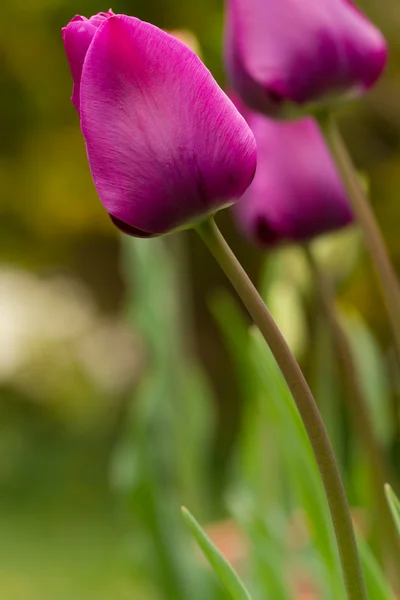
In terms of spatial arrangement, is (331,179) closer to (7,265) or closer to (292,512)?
(292,512)

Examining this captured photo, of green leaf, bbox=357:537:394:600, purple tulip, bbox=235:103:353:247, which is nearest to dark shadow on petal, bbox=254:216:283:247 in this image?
purple tulip, bbox=235:103:353:247

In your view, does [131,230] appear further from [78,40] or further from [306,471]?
[306,471]

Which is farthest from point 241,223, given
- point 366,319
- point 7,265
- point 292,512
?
point 7,265

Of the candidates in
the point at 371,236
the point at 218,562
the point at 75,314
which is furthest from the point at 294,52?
the point at 75,314

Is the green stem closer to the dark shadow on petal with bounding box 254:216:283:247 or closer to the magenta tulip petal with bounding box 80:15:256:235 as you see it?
the dark shadow on petal with bounding box 254:216:283:247

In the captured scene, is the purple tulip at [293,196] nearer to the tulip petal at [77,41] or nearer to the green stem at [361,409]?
the green stem at [361,409]

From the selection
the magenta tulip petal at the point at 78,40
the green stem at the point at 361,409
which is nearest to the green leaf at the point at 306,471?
the green stem at the point at 361,409
